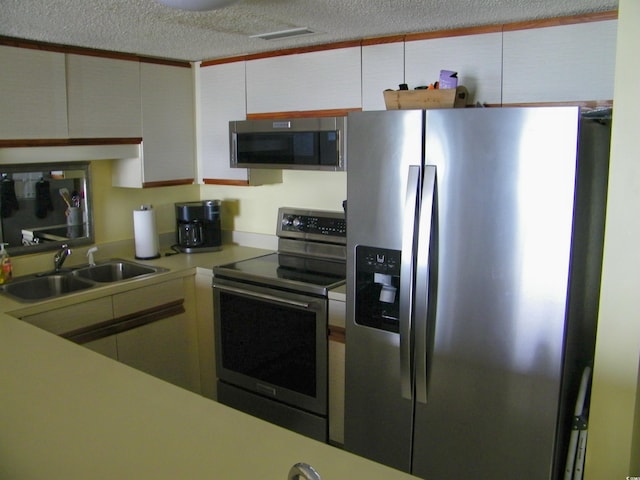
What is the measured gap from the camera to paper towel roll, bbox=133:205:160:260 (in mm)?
3203

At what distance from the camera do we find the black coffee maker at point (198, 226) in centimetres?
340

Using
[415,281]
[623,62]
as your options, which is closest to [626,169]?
[623,62]

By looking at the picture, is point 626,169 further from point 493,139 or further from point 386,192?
point 386,192

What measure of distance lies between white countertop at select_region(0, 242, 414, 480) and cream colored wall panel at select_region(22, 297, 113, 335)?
80 cm

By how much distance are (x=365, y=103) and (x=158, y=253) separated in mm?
1497

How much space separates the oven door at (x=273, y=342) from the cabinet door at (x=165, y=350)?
215mm

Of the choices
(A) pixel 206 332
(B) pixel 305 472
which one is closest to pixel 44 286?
(A) pixel 206 332

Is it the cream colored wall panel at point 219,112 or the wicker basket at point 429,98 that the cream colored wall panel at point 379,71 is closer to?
the wicker basket at point 429,98

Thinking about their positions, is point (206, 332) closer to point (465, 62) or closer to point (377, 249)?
point (377, 249)

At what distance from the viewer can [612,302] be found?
1.69 meters

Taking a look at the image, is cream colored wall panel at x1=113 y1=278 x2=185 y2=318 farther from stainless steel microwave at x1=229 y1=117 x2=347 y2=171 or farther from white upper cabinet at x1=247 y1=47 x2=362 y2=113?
white upper cabinet at x1=247 y1=47 x2=362 y2=113

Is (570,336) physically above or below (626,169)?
below

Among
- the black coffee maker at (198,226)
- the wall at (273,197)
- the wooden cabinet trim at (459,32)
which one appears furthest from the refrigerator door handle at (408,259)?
the black coffee maker at (198,226)

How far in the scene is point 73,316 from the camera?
101 inches
